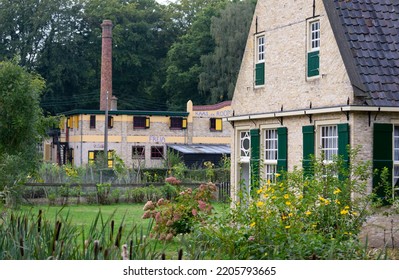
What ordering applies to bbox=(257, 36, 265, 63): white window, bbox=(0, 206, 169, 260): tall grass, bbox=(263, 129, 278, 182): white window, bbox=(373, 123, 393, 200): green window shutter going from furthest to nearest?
bbox=(257, 36, 265, 63): white window, bbox=(263, 129, 278, 182): white window, bbox=(373, 123, 393, 200): green window shutter, bbox=(0, 206, 169, 260): tall grass

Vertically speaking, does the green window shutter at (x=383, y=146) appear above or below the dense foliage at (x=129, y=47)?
below

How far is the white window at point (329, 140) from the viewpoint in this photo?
18000 millimetres

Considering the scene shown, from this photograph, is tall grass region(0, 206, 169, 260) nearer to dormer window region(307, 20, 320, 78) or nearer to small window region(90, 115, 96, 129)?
dormer window region(307, 20, 320, 78)

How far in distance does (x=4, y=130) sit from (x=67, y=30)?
4831cm

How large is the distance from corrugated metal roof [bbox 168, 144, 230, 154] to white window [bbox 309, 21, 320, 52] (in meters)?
30.9

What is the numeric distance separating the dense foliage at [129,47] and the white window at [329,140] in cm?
4481

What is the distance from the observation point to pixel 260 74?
21219mm

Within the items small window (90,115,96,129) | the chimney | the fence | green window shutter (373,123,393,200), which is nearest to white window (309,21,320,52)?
green window shutter (373,123,393,200)

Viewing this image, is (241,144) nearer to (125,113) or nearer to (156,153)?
(125,113)

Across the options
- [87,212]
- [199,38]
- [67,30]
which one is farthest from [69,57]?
[87,212]

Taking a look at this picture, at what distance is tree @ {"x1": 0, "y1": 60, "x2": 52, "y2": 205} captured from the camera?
20.5 metres

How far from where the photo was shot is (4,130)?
817 inches

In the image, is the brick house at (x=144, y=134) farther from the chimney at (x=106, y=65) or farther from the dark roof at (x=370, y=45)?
the dark roof at (x=370, y=45)

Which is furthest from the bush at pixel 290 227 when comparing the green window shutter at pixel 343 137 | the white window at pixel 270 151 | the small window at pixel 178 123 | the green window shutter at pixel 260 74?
the small window at pixel 178 123
